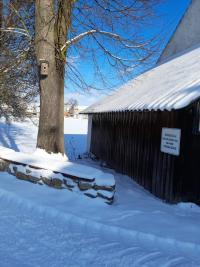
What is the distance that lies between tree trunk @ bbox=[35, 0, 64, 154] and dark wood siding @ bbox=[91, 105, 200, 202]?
229 centimetres

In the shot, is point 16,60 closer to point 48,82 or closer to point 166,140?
point 48,82

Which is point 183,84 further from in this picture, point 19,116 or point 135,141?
point 19,116

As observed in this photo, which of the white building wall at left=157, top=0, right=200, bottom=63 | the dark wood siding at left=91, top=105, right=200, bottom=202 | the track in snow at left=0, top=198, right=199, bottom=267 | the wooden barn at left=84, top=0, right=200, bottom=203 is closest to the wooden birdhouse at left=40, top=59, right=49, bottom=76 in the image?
the wooden barn at left=84, top=0, right=200, bottom=203

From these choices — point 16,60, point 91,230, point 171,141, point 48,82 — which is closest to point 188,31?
point 16,60

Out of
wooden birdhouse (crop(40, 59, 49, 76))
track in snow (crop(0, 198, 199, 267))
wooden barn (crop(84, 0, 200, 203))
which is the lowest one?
track in snow (crop(0, 198, 199, 267))

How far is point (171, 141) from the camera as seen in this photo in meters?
6.61

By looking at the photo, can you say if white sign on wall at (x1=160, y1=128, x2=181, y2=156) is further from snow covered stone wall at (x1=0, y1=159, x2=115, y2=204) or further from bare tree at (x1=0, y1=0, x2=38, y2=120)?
bare tree at (x1=0, y1=0, x2=38, y2=120)

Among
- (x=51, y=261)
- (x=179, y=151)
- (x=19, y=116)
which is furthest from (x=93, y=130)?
(x=51, y=261)

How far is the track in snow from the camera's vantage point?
12.2ft

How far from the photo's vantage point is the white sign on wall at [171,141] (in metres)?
6.43

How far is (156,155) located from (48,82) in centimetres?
326

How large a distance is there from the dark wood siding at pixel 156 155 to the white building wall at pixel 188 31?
4747 mm

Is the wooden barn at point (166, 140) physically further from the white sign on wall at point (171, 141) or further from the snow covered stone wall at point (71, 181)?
the snow covered stone wall at point (71, 181)

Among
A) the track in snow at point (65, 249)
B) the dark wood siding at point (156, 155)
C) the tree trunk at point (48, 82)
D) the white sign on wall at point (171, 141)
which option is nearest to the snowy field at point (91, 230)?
the track in snow at point (65, 249)
